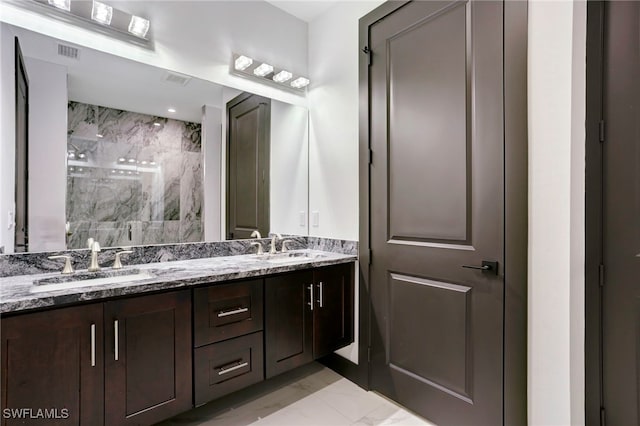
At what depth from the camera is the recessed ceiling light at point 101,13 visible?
177cm

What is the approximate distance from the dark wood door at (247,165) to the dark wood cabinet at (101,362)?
3.00ft

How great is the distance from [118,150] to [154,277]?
826 millimetres

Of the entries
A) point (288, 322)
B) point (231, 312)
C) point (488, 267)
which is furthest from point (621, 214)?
point (231, 312)

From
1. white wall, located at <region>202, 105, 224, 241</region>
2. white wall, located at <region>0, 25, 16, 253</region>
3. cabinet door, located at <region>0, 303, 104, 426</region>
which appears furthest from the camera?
white wall, located at <region>202, 105, 224, 241</region>

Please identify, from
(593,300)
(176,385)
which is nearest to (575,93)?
(593,300)

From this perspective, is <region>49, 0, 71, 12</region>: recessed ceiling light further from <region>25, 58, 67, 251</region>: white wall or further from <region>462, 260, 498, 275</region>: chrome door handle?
<region>462, 260, 498, 275</region>: chrome door handle

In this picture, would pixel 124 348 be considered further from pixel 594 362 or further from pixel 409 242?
pixel 594 362

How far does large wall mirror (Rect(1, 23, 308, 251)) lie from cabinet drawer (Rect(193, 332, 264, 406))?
0.77 m

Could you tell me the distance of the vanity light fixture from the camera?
93.6 inches

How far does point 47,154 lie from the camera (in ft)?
5.59

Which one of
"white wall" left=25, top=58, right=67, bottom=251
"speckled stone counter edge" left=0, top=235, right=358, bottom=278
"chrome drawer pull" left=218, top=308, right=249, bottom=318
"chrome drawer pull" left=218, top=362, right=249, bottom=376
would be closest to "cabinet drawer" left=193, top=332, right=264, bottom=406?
"chrome drawer pull" left=218, top=362, right=249, bottom=376

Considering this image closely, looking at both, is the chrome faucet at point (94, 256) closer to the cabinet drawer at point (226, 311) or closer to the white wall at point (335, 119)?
the cabinet drawer at point (226, 311)

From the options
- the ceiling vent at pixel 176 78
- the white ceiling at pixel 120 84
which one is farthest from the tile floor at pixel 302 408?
the ceiling vent at pixel 176 78

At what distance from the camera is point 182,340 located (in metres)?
1.59
